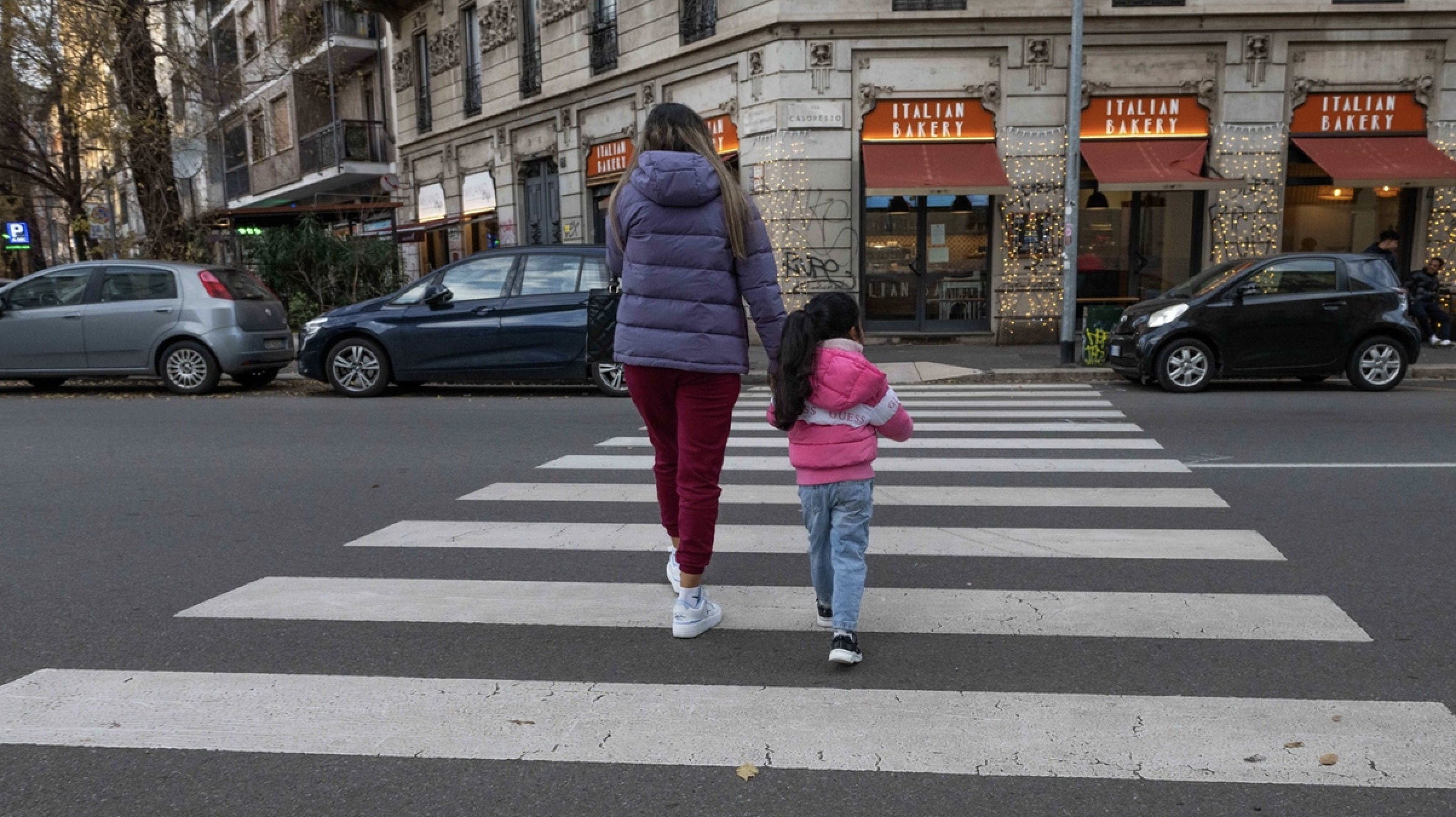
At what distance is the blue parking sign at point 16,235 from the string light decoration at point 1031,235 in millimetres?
21044

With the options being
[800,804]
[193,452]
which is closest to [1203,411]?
[800,804]

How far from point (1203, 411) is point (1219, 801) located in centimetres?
778

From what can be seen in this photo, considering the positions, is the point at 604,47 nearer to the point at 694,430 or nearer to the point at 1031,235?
the point at 1031,235

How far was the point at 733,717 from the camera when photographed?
319cm

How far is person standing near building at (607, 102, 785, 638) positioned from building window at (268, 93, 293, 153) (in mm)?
31438

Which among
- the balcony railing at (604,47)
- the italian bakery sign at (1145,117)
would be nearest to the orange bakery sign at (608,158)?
the balcony railing at (604,47)

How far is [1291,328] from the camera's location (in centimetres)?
1107

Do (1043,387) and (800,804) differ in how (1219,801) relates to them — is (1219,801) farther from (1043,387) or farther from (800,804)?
Result: (1043,387)

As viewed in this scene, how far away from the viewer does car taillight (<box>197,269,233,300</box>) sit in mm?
12148

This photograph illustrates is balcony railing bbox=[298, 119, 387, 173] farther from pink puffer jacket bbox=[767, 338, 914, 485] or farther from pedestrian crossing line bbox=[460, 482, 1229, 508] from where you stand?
pink puffer jacket bbox=[767, 338, 914, 485]

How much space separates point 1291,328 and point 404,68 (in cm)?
2317

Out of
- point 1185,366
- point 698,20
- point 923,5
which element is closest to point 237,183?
point 698,20

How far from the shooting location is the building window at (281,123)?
1254 inches

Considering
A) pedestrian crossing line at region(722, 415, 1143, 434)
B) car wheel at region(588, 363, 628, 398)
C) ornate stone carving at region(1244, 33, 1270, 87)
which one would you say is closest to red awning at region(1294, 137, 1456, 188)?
ornate stone carving at region(1244, 33, 1270, 87)
